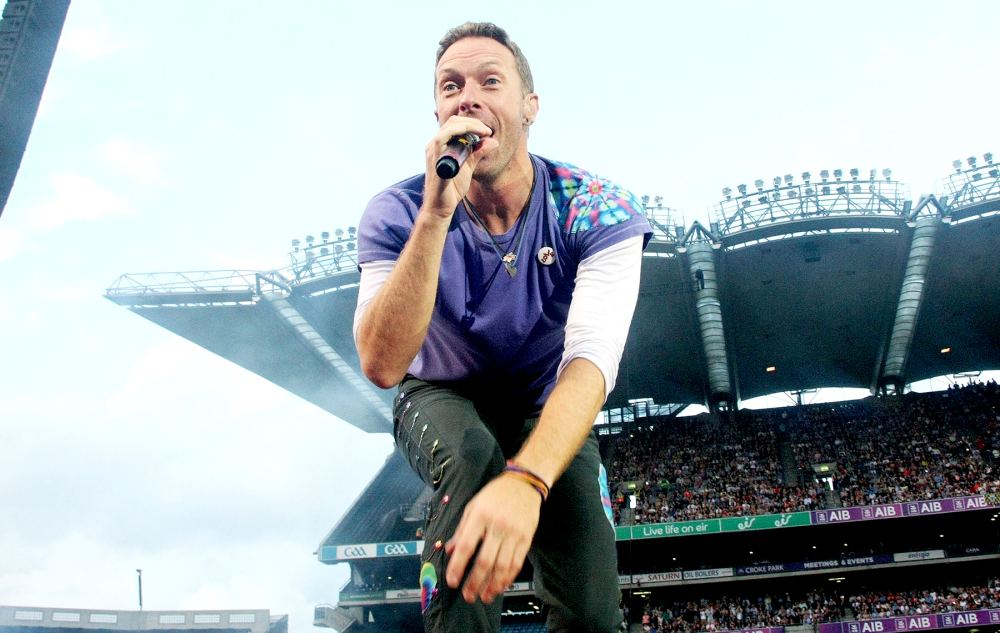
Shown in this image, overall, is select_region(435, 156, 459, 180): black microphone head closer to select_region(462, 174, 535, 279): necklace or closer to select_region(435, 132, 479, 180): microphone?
select_region(435, 132, 479, 180): microphone

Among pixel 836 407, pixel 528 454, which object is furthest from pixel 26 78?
pixel 836 407

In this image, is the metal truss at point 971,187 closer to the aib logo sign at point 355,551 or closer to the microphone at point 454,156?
the aib logo sign at point 355,551

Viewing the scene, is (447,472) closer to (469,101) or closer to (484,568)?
(484,568)

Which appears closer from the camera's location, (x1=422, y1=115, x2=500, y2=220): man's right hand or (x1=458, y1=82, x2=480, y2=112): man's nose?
(x1=422, y1=115, x2=500, y2=220): man's right hand

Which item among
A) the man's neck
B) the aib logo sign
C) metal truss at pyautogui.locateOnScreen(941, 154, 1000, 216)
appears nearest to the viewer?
the man's neck

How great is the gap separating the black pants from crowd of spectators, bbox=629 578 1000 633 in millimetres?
28208

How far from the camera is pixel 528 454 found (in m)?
2.13

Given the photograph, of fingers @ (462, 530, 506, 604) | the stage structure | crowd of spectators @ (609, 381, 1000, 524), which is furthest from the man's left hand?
the stage structure

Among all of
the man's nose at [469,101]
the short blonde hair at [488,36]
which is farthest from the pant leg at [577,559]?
the short blonde hair at [488,36]

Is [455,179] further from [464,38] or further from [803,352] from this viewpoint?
[803,352]

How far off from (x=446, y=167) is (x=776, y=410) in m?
38.5

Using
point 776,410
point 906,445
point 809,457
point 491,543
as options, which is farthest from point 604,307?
point 776,410

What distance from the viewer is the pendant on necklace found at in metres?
2.74

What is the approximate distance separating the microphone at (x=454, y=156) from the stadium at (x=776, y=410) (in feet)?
82.6
